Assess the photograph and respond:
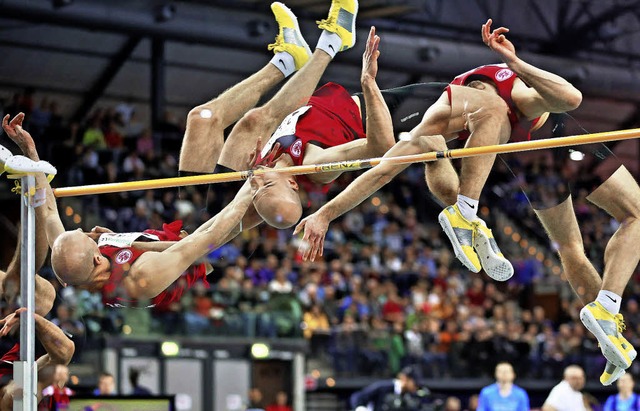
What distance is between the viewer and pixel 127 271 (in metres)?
7.00

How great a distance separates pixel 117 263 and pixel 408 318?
11.4m

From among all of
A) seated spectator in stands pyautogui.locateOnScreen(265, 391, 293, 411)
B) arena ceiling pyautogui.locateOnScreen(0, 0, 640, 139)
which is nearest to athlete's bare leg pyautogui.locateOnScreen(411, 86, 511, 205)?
seated spectator in stands pyautogui.locateOnScreen(265, 391, 293, 411)

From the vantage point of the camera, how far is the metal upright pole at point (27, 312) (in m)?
6.77

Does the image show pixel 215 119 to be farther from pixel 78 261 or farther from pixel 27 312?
pixel 27 312

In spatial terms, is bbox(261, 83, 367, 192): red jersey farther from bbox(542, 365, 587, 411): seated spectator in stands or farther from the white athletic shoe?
bbox(542, 365, 587, 411): seated spectator in stands

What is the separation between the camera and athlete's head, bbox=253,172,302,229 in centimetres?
694

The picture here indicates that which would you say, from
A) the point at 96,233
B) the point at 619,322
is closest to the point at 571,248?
the point at 619,322

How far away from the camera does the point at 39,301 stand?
7641mm

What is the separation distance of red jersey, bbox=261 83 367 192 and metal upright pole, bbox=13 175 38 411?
152 centimetres

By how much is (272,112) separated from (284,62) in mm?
379

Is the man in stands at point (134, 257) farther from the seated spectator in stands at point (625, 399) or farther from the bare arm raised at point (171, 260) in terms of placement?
the seated spectator in stands at point (625, 399)

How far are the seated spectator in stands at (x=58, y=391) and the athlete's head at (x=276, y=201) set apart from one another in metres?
1.90

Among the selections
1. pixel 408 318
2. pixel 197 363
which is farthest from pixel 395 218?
pixel 197 363

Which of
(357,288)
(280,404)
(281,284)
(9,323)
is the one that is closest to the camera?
(9,323)
